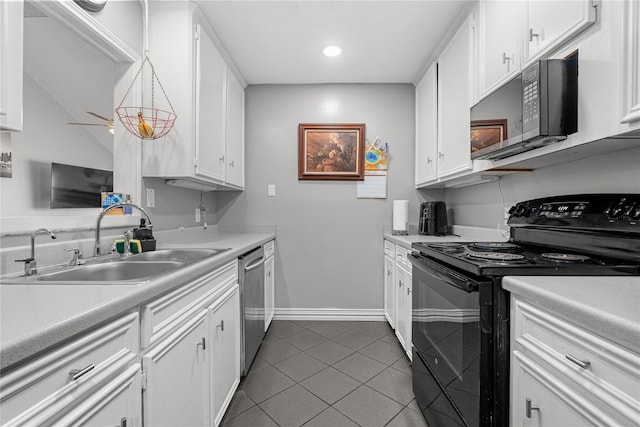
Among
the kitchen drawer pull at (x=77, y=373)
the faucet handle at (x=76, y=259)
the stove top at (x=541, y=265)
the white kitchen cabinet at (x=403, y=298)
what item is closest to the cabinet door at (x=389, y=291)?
the white kitchen cabinet at (x=403, y=298)

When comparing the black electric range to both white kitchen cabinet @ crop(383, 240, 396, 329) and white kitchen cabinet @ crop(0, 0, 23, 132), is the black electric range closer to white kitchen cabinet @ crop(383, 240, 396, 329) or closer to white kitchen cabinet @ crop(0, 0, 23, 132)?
white kitchen cabinet @ crop(383, 240, 396, 329)

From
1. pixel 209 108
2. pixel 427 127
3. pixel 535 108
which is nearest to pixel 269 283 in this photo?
pixel 209 108

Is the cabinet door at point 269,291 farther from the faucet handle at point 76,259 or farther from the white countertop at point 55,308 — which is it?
the white countertop at point 55,308

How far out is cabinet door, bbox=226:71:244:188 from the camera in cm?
251

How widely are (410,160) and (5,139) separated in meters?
2.83

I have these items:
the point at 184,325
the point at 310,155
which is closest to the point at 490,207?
the point at 310,155

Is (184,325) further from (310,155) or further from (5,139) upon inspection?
(310,155)

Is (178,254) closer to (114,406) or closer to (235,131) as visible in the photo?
(114,406)

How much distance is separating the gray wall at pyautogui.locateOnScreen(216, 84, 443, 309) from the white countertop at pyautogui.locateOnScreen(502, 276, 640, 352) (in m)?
2.08

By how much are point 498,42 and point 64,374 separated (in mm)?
2066

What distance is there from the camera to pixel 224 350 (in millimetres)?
1509

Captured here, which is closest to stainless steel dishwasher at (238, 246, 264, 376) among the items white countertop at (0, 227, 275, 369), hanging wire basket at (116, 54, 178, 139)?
→ white countertop at (0, 227, 275, 369)

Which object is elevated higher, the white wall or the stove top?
the white wall

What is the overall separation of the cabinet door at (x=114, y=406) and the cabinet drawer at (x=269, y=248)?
1.72 m
